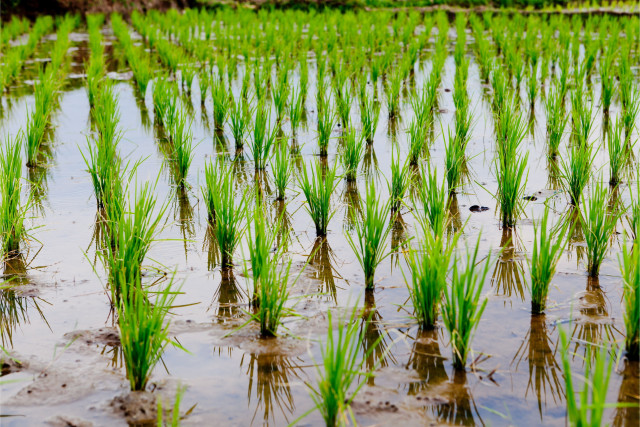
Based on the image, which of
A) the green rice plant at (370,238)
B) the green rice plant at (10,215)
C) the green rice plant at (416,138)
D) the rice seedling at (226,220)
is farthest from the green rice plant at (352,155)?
the green rice plant at (10,215)

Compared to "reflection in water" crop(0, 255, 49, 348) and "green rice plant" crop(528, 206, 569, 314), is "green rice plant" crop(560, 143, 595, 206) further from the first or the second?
"reflection in water" crop(0, 255, 49, 348)

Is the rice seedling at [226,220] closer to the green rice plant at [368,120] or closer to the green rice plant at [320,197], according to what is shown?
the green rice plant at [320,197]

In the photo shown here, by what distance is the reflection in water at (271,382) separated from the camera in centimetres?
218

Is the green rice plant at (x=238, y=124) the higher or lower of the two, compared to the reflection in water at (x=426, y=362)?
higher

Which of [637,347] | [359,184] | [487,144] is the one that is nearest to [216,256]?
[359,184]

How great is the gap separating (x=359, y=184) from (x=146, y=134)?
7.46ft

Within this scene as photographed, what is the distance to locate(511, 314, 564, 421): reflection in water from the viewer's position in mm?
2199

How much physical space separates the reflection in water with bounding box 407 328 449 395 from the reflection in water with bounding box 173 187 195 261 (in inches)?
53.2

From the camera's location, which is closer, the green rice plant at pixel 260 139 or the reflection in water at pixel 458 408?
the reflection in water at pixel 458 408

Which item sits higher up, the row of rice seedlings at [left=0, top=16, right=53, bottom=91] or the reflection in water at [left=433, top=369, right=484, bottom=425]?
the row of rice seedlings at [left=0, top=16, right=53, bottom=91]

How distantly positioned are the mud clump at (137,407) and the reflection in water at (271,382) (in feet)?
0.98

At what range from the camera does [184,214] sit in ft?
13.0

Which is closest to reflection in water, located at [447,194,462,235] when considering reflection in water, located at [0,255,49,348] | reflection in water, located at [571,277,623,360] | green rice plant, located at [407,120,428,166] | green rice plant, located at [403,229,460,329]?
green rice plant, located at [407,120,428,166]

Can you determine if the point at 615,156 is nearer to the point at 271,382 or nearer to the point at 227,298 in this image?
the point at 227,298
